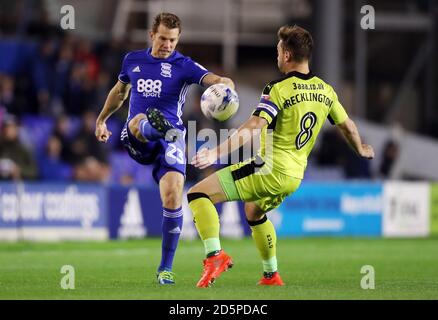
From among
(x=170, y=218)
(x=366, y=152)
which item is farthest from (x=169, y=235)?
(x=366, y=152)

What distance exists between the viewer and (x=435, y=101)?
101 feet

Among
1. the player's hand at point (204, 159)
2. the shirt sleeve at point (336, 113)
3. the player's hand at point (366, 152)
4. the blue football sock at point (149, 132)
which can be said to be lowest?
the player's hand at point (204, 159)

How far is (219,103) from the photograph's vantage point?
9.27 m

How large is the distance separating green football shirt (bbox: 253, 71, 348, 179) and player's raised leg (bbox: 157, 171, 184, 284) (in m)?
0.94

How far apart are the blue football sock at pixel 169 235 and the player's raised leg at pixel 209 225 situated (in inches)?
18.7

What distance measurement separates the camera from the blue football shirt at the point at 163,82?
10289 mm

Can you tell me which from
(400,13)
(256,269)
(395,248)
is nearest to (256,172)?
(256,269)

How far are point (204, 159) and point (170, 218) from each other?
1845 millimetres

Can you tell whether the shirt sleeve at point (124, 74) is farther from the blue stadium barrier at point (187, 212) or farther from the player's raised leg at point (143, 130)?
the blue stadium barrier at point (187, 212)

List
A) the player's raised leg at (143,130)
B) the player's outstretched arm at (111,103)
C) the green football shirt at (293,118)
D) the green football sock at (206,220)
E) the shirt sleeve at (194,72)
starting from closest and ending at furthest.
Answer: the green football shirt at (293,118) < the green football sock at (206,220) < the player's raised leg at (143,130) < the shirt sleeve at (194,72) < the player's outstretched arm at (111,103)

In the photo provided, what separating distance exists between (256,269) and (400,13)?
19.3 m

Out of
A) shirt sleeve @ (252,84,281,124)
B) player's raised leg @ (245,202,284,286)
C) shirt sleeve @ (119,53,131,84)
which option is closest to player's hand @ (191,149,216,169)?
shirt sleeve @ (252,84,281,124)

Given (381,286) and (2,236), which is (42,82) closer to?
(2,236)

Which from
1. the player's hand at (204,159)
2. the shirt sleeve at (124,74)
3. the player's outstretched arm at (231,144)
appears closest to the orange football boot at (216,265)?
the player's outstretched arm at (231,144)
